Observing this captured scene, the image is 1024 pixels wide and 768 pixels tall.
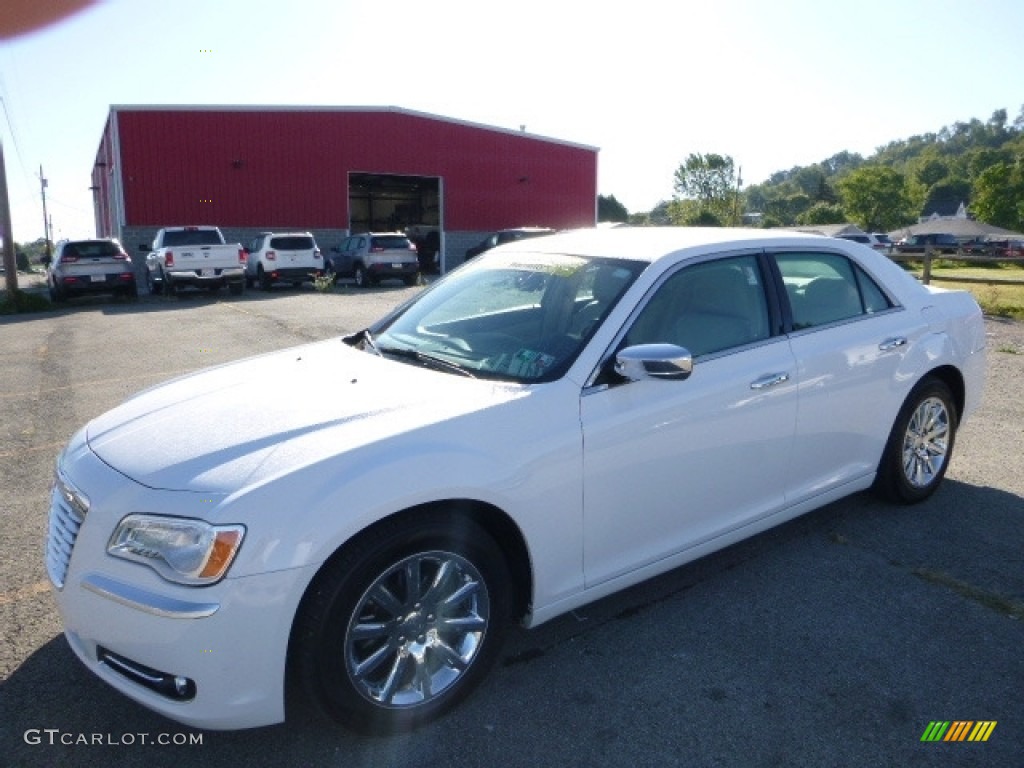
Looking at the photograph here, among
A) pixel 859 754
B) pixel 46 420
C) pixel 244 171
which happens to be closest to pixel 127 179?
pixel 244 171

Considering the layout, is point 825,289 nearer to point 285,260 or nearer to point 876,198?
point 285,260

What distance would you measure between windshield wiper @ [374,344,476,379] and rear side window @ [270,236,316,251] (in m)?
19.4

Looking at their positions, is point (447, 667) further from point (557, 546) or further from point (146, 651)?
point (146, 651)

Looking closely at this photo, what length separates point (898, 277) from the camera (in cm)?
451

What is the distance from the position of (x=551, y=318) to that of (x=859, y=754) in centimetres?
193

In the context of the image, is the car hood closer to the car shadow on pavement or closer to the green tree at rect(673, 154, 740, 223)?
the car shadow on pavement

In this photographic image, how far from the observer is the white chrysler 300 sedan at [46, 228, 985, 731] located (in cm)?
232

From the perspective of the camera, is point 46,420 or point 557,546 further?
point 46,420

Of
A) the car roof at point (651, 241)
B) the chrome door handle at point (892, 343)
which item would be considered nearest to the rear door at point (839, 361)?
the chrome door handle at point (892, 343)

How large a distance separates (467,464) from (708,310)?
59.5 inches

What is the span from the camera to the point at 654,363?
115 inches

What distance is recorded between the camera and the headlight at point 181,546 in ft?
7.41

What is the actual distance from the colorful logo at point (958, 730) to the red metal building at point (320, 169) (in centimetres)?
2727

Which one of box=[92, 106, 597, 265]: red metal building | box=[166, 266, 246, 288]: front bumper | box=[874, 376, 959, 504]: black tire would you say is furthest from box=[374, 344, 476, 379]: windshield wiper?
box=[92, 106, 597, 265]: red metal building
